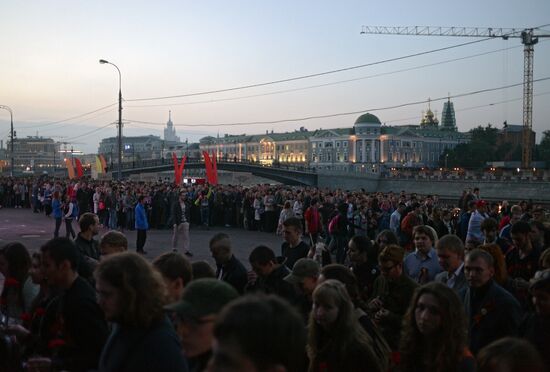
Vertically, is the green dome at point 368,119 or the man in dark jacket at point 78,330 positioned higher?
the green dome at point 368,119

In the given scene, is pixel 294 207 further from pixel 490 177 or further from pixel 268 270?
pixel 490 177

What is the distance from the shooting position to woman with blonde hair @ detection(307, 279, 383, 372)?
3396mm

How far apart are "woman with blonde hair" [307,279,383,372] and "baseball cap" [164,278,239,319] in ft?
3.11

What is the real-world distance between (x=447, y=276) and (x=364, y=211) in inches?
476

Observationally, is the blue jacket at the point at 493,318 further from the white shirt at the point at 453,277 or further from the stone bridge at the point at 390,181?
the stone bridge at the point at 390,181

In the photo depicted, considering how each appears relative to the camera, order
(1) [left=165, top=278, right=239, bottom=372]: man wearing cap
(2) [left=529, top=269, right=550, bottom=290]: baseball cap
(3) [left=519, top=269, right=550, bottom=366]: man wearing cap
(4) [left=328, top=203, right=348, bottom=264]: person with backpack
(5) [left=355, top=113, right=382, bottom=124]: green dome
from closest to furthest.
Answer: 1. (1) [left=165, top=278, right=239, bottom=372]: man wearing cap
2. (3) [left=519, top=269, right=550, bottom=366]: man wearing cap
3. (2) [left=529, top=269, right=550, bottom=290]: baseball cap
4. (4) [left=328, top=203, right=348, bottom=264]: person with backpack
5. (5) [left=355, top=113, right=382, bottom=124]: green dome

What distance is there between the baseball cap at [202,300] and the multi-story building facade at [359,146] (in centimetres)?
12114

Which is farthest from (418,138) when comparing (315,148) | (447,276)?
(447,276)

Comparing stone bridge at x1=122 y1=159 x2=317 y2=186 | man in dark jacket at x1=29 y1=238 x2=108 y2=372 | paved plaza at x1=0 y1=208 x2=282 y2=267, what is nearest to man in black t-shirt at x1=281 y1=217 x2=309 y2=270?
man in dark jacket at x1=29 y1=238 x2=108 y2=372

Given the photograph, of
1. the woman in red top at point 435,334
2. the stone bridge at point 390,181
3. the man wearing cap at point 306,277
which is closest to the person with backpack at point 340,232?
the man wearing cap at point 306,277

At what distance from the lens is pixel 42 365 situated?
11.2 ft

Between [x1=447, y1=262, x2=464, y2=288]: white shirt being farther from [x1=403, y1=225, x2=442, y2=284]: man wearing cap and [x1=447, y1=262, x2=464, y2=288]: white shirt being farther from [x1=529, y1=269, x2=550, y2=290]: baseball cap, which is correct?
[x1=529, y1=269, x2=550, y2=290]: baseball cap

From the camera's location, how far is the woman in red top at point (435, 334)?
11.3 ft

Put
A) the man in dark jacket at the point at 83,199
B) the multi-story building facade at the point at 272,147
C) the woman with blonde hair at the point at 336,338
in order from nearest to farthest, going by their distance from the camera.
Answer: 1. the woman with blonde hair at the point at 336,338
2. the man in dark jacket at the point at 83,199
3. the multi-story building facade at the point at 272,147
